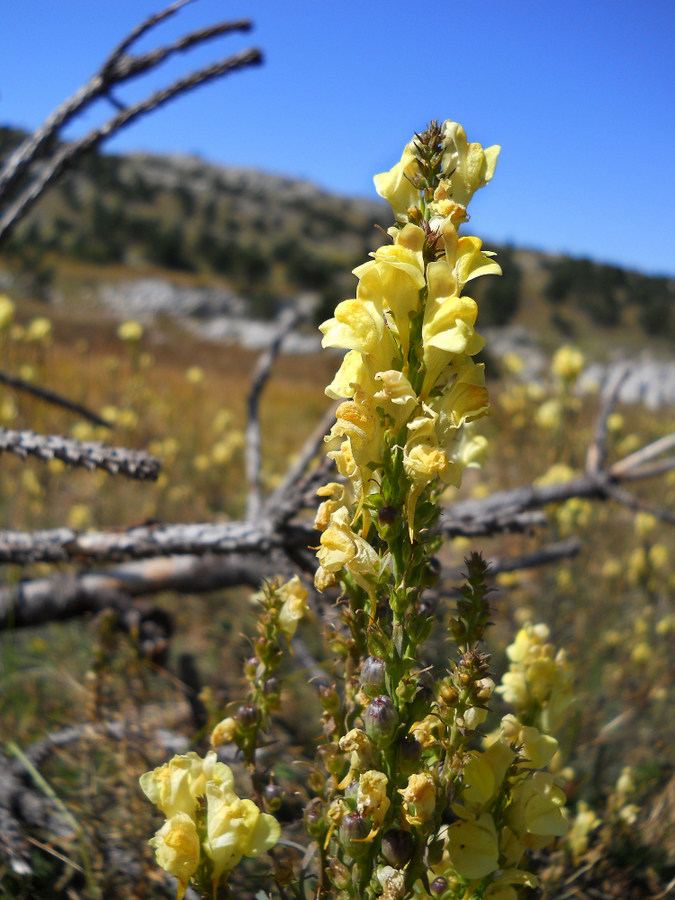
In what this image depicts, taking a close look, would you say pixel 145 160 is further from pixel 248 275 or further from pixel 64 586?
pixel 64 586

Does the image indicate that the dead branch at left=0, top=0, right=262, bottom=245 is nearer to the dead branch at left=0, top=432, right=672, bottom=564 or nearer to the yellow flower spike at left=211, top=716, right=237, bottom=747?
the dead branch at left=0, top=432, right=672, bottom=564

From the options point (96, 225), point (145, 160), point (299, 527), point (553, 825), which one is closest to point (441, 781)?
point (553, 825)

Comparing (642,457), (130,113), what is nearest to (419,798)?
→ (130,113)

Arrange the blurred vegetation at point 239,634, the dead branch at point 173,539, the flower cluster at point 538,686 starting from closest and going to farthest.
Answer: the flower cluster at point 538,686 < the blurred vegetation at point 239,634 < the dead branch at point 173,539

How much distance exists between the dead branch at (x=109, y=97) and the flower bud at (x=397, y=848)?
1833 mm

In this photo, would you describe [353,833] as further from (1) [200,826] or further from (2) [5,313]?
(2) [5,313]

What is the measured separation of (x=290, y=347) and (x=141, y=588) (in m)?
35.0

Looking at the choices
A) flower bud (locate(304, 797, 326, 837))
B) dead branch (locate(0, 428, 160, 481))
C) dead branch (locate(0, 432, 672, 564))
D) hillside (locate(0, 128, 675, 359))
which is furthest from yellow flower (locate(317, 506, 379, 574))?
hillside (locate(0, 128, 675, 359))

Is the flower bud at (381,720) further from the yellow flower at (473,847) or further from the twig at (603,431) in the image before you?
the twig at (603,431)

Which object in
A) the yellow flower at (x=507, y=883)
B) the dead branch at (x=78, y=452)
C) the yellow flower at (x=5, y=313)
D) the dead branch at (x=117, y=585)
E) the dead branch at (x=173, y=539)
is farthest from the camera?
the yellow flower at (x=5, y=313)

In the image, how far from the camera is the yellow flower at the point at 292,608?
3.12 feet

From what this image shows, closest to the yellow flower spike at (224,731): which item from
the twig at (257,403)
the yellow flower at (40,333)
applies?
the twig at (257,403)

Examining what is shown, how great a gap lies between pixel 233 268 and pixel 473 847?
50.1 meters

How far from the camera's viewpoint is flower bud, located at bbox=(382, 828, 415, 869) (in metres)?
0.68
